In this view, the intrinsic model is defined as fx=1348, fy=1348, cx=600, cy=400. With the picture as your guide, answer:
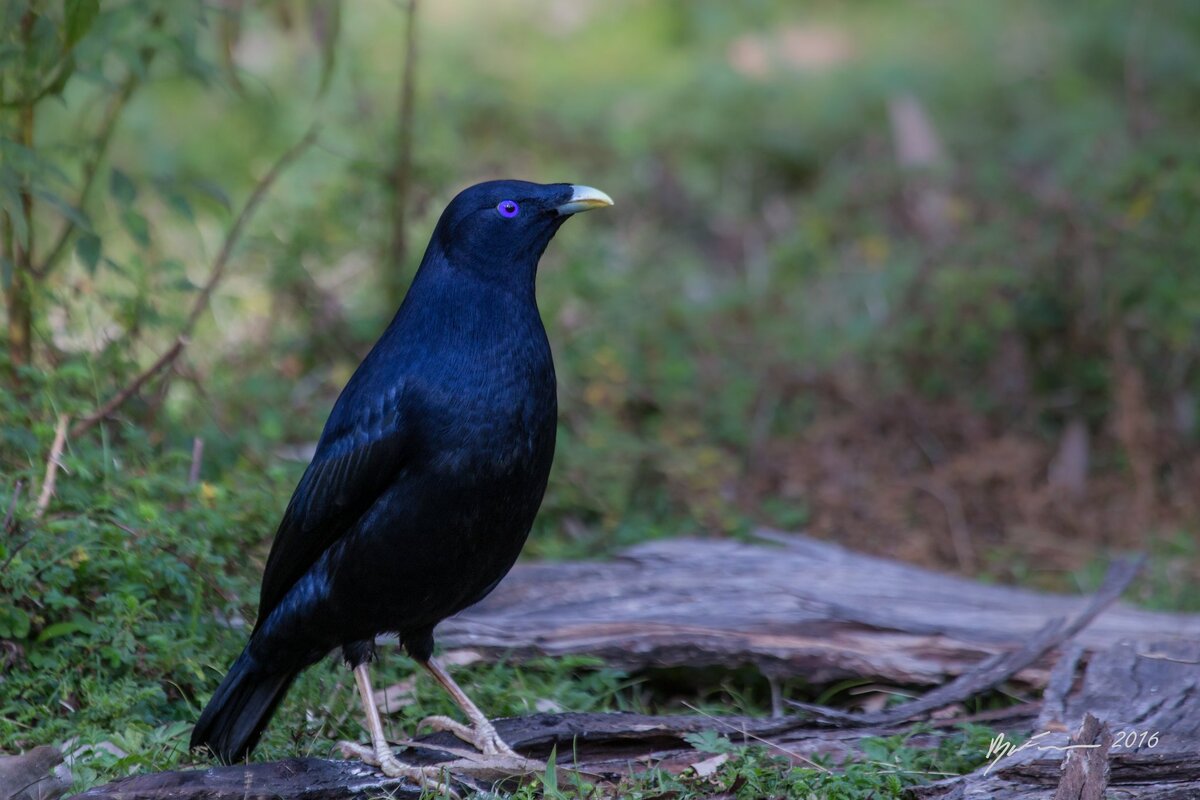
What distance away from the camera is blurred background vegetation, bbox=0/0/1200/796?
14.4 feet

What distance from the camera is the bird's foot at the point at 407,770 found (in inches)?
141

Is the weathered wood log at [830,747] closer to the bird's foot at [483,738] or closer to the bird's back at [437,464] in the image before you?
the bird's foot at [483,738]

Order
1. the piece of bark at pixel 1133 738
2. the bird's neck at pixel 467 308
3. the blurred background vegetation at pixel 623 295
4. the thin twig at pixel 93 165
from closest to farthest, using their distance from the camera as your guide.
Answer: the piece of bark at pixel 1133 738 → the bird's neck at pixel 467 308 → the blurred background vegetation at pixel 623 295 → the thin twig at pixel 93 165

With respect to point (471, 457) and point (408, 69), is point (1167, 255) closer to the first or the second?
point (408, 69)

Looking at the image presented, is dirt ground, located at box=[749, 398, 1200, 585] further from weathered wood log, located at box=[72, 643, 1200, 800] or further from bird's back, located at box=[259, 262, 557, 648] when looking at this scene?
bird's back, located at box=[259, 262, 557, 648]

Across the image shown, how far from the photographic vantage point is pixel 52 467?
4.28 m

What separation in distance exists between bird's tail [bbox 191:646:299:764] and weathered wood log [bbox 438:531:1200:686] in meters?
0.89

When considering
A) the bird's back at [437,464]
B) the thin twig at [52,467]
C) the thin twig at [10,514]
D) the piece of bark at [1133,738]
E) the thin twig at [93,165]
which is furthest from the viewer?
the thin twig at [93,165]

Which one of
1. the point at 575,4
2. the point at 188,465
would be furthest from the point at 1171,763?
the point at 575,4

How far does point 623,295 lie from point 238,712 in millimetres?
4205

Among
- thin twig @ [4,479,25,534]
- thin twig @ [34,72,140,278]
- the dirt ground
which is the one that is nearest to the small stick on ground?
thin twig @ [4,479,25,534]

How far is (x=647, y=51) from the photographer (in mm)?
11609

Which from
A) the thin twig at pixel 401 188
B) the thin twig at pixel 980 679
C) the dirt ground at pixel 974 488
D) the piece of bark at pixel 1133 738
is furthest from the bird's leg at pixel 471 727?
the thin twig at pixel 401 188

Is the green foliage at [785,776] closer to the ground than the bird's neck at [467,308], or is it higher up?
closer to the ground
